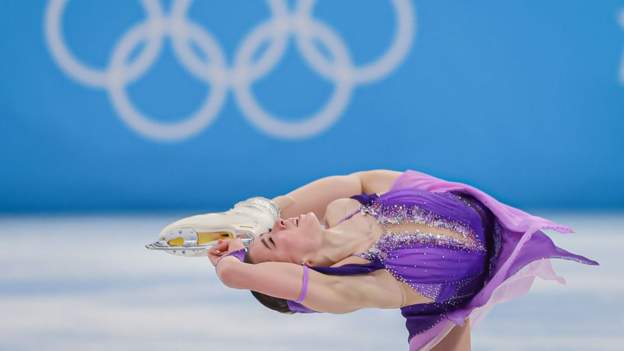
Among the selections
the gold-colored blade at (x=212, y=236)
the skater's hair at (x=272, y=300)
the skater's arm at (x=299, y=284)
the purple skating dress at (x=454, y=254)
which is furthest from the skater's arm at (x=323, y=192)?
the skater's arm at (x=299, y=284)

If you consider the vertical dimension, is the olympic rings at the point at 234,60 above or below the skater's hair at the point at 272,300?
above

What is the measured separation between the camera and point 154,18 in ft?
26.2

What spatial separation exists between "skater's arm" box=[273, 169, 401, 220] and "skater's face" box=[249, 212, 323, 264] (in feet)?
1.13

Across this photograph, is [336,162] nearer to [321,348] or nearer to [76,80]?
[76,80]

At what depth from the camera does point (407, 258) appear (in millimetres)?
3100

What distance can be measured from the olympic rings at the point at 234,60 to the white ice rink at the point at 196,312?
1.86 meters

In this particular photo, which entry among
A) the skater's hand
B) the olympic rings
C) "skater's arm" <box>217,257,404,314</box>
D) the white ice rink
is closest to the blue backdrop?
the olympic rings

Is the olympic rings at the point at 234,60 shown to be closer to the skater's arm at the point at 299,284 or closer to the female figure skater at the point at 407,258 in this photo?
the female figure skater at the point at 407,258

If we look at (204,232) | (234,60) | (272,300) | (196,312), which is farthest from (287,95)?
(272,300)


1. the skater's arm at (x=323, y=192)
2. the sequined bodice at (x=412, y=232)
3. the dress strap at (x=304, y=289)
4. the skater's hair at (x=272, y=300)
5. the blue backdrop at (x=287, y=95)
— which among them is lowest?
the dress strap at (x=304, y=289)

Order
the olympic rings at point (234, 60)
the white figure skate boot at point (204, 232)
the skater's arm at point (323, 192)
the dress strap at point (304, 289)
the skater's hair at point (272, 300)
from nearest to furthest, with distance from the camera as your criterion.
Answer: the dress strap at point (304, 289)
the skater's hair at point (272, 300)
the white figure skate boot at point (204, 232)
the skater's arm at point (323, 192)
the olympic rings at point (234, 60)

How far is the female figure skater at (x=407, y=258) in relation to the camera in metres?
2.91

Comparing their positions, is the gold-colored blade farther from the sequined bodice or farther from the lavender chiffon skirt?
the lavender chiffon skirt

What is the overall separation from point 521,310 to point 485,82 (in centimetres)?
376
